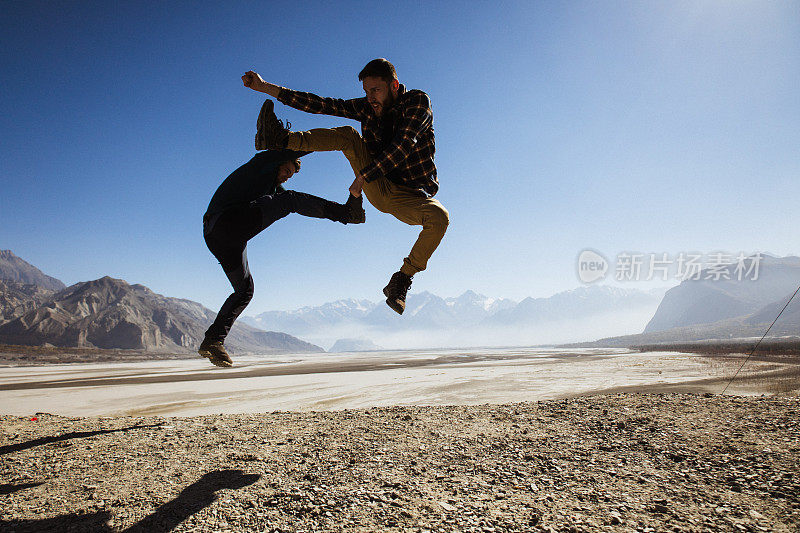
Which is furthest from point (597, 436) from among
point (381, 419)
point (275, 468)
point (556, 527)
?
point (275, 468)

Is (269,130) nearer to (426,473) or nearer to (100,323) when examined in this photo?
(426,473)

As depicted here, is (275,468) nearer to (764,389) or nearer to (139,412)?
(139,412)

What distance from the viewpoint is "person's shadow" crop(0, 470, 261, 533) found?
11.2ft

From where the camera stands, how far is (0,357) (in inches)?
2562

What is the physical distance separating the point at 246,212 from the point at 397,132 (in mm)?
1641

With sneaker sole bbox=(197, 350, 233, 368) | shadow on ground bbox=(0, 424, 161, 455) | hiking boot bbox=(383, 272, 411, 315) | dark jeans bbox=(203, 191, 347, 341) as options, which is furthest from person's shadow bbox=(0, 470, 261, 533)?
shadow on ground bbox=(0, 424, 161, 455)

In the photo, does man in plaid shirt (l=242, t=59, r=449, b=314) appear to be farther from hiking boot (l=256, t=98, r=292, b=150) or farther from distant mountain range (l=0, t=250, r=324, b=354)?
distant mountain range (l=0, t=250, r=324, b=354)

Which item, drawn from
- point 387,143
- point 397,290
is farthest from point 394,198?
point 397,290

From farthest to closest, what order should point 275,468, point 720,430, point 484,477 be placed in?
1. point 720,430
2. point 275,468
3. point 484,477

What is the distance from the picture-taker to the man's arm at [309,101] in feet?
12.4

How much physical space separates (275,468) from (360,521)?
6.03 feet

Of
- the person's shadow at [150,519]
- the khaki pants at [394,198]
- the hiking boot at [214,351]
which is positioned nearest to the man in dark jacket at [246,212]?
the hiking boot at [214,351]

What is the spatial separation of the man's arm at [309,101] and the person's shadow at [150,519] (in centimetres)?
428

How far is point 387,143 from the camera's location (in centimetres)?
391
